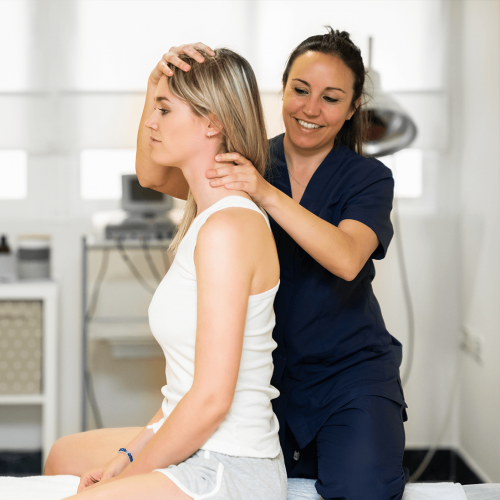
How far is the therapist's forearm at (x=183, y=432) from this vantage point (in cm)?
94

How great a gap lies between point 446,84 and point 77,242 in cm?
172

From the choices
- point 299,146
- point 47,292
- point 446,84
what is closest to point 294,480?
point 299,146

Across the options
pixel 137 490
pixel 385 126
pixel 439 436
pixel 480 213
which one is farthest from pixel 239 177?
pixel 439 436

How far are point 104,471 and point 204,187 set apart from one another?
1.85 feet

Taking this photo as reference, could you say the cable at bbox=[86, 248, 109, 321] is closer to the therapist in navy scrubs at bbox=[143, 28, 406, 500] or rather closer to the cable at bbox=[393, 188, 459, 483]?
the cable at bbox=[393, 188, 459, 483]

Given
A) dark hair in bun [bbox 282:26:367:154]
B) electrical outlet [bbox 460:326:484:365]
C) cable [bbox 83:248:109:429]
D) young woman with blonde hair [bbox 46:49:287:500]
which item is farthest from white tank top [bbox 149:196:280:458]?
cable [bbox 83:248:109:429]

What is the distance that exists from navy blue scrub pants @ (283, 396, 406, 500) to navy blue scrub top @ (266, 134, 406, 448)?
0.03 m

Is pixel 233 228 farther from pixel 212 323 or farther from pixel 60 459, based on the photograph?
pixel 60 459

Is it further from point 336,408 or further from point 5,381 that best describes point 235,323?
point 5,381

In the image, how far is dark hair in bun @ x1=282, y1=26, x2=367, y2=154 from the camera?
1.43m

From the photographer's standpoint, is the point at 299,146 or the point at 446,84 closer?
the point at 299,146

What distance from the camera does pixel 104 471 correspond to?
3.76ft

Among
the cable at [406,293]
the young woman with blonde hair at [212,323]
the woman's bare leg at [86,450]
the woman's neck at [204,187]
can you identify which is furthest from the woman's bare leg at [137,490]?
the cable at [406,293]

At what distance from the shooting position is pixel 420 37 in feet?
8.42
